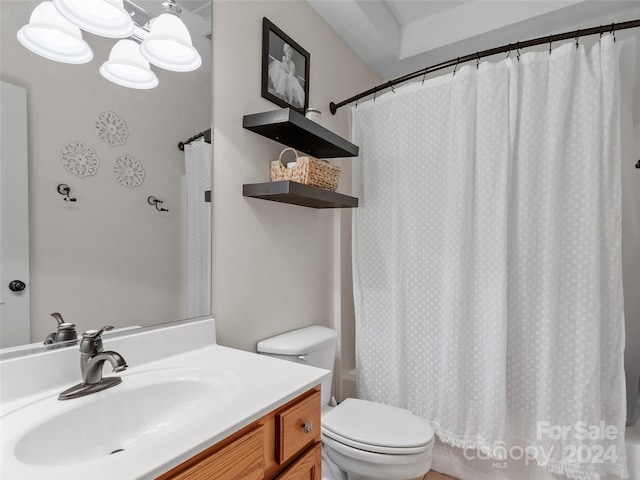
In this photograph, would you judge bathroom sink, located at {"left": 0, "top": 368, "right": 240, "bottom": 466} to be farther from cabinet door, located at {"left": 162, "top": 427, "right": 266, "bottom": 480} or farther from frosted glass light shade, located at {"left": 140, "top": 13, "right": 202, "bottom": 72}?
frosted glass light shade, located at {"left": 140, "top": 13, "right": 202, "bottom": 72}

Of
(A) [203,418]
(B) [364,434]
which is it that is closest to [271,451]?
(A) [203,418]

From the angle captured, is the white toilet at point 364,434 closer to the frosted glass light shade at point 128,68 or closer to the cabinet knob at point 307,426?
the cabinet knob at point 307,426

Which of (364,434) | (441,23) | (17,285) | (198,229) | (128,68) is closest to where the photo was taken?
(17,285)

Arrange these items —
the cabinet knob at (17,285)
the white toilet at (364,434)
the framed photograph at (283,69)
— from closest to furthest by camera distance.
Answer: the cabinet knob at (17,285)
the white toilet at (364,434)
the framed photograph at (283,69)

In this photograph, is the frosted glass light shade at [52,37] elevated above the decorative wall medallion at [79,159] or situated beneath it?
elevated above

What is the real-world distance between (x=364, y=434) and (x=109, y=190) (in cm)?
129

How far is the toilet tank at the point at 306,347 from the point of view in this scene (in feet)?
4.91

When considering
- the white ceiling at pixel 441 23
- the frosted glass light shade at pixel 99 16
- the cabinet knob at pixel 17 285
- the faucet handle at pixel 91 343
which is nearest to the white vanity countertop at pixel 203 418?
the faucet handle at pixel 91 343

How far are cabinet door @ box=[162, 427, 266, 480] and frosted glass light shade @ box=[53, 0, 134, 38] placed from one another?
115 centimetres

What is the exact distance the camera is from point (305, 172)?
1.48 metres

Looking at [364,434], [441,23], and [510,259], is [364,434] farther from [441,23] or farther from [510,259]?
[441,23]

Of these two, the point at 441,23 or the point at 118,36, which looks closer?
the point at 118,36

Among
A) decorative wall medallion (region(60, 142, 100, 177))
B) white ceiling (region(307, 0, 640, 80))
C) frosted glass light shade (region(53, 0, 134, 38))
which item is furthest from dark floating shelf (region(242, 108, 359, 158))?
white ceiling (region(307, 0, 640, 80))

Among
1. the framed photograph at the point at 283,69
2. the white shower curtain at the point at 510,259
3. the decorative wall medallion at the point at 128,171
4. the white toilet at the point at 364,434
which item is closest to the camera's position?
the decorative wall medallion at the point at 128,171
